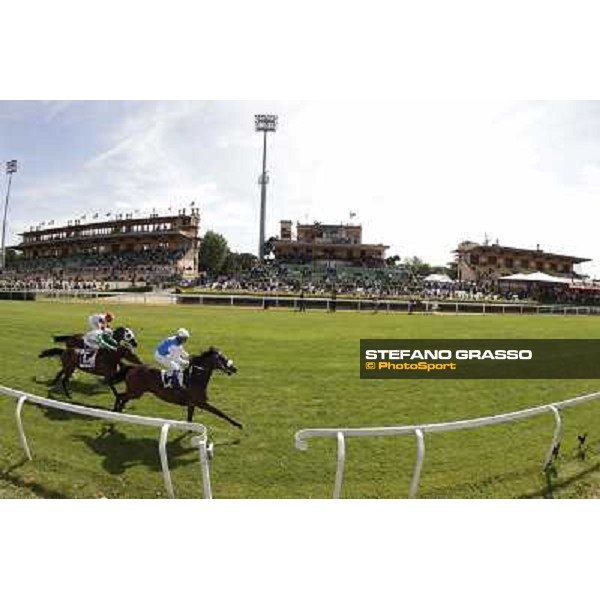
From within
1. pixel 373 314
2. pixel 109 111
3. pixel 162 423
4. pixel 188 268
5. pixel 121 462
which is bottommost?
pixel 121 462

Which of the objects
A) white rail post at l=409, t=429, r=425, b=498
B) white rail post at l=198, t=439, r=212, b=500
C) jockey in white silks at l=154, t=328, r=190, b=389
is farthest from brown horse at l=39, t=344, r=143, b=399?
white rail post at l=409, t=429, r=425, b=498

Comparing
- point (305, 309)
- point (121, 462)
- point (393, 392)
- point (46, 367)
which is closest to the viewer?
point (121, 462)

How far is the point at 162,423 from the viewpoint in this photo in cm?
354

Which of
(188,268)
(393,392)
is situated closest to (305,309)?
(188,268)

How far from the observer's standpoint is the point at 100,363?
14.5 feet

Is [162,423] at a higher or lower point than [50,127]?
lower

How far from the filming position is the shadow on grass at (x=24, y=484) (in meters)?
3.62

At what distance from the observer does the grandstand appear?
170 inches

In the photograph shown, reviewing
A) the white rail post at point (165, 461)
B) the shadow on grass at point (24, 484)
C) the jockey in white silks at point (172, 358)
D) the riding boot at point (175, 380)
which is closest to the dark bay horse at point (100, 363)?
the jockey in white silks at point (172, 358)

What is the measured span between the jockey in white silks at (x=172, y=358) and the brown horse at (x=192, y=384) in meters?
0.06

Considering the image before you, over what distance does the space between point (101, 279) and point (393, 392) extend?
9.48 ft

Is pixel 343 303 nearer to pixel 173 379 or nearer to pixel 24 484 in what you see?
pixel 173 379

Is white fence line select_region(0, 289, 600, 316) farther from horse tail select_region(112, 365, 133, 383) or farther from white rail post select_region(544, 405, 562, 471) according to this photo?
white rail post select_region(544, 405, 562, 471)

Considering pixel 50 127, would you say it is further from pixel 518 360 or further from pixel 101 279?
pixel 518 360
